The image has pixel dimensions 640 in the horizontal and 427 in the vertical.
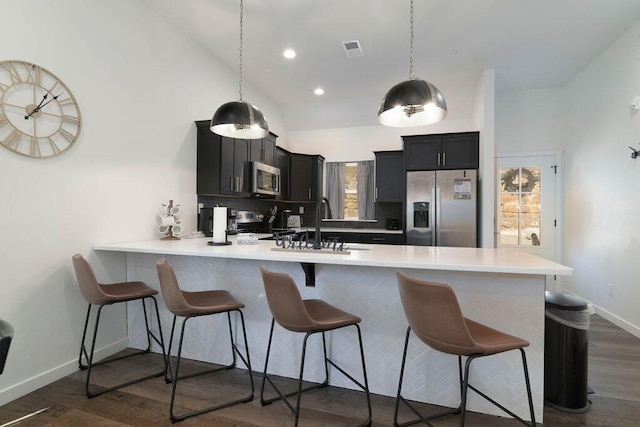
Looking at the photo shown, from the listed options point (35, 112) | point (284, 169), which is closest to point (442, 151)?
point (284, 169)

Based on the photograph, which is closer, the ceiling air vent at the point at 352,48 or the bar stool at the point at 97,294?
the bar stool at the point at 97,294

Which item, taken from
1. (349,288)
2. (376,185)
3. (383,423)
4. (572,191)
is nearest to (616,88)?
(572,191)

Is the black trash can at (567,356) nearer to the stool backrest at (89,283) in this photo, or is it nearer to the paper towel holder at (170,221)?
the stool backrest at (89,283)

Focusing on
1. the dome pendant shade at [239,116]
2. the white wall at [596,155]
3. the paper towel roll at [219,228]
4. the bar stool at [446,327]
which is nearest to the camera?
the bar stool at [446,327]

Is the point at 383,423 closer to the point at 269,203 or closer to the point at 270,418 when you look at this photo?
the point at 270,418

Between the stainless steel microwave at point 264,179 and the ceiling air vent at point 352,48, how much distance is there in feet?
5.58

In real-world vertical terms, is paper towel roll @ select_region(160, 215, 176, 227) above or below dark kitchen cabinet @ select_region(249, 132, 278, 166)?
below

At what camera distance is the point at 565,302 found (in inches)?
83.7

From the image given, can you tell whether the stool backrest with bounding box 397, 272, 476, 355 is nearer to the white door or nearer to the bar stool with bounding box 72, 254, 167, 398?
the bar stool with bounding box 72, 254, 167, 398

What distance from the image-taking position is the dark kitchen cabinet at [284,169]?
5.29m

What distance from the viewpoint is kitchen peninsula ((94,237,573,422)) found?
1938mm

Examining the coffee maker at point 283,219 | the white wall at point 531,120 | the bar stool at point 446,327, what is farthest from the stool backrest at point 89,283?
the white wall at point 531,120

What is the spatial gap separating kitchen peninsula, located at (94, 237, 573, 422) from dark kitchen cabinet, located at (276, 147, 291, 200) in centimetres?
282

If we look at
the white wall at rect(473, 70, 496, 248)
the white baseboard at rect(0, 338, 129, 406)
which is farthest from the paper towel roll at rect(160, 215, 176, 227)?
the white wall at rect(473, 70, 496, 248)
